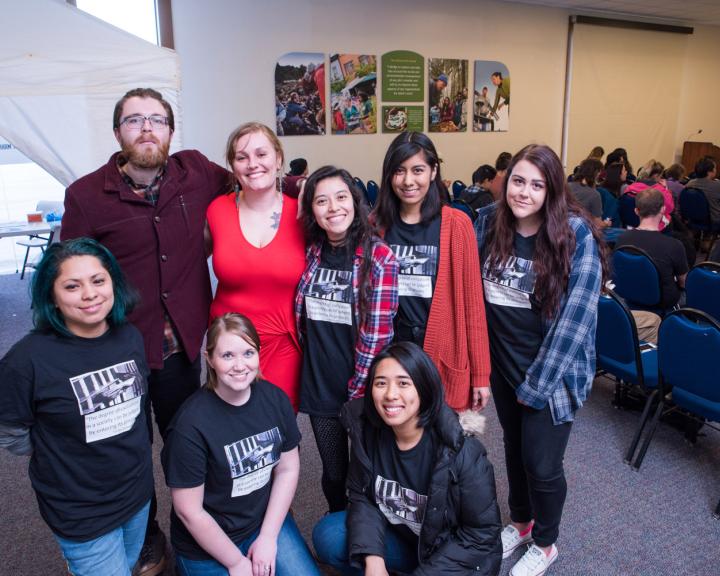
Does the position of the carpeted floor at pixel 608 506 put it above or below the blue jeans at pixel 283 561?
below

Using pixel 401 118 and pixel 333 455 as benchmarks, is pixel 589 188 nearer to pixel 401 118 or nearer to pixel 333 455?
pixel 401 118

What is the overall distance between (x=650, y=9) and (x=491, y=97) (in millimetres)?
3130

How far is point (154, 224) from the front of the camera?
1.77 metres

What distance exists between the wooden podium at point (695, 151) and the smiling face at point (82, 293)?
11528 mm

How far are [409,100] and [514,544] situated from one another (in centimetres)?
667

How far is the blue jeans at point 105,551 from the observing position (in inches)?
58.7

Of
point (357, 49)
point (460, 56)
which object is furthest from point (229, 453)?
point (460, 56)

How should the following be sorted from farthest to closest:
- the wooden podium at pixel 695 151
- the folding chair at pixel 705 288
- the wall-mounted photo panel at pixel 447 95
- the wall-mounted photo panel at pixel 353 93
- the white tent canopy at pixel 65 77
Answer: the wooden podium at pixel 695 151 → the wall-mounted photo panel at pixel 447 95 → the wall-mounted photo panel at pixel 353 93 → the white tent canopy at pixel 65 77 → the folding chair at pixel 705 288

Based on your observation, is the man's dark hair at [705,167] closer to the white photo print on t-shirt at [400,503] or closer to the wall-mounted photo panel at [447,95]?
the wall-mounted photo panel at [447,95]

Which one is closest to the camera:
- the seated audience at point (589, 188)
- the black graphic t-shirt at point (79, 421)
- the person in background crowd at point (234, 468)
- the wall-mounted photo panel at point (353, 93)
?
the black graphic t-shirt at point (79, 421)

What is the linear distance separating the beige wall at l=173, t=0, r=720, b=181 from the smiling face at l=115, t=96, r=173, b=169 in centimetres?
504

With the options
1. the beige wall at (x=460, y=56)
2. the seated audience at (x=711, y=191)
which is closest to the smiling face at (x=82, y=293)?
the beige wall at (x=460, y=56)

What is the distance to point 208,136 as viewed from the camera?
662cm

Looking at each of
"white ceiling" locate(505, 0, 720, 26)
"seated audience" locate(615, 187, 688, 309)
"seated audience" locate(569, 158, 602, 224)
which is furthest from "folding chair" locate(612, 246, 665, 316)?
"white ceiling" locate(505, 0, 720, 26)
